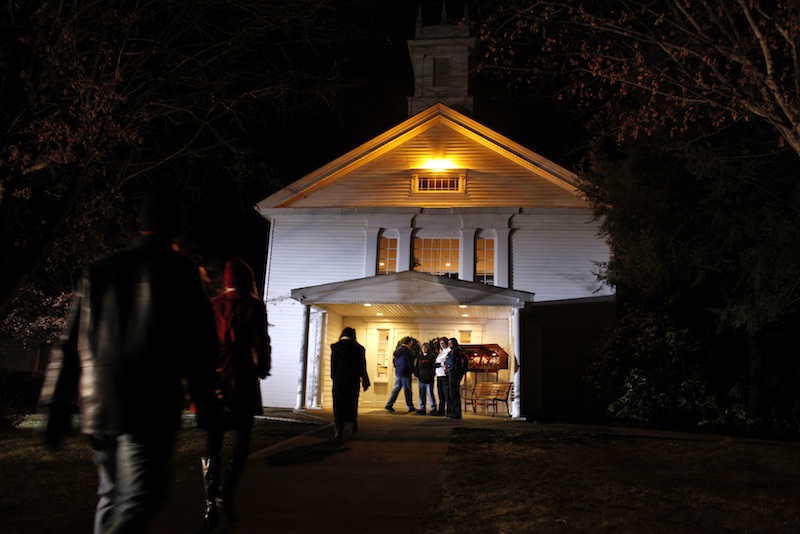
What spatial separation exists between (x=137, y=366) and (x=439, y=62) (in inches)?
779

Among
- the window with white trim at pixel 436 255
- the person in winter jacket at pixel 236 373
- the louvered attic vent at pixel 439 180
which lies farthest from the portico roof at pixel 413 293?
the person in winter jacket at pixel 236 373

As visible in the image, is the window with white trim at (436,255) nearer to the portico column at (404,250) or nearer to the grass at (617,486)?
the portico column at (404,250)

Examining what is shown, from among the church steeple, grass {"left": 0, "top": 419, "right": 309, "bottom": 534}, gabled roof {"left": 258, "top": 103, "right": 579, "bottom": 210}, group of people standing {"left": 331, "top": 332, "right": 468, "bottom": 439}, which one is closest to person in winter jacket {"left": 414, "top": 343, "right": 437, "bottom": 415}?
group of people standing {"left": 331, "top": 332, "right": 468, "bottom": 439}

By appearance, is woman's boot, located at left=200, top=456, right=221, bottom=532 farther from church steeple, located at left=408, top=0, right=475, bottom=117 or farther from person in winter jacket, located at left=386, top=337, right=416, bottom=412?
church steeple, located at left=408, top=0, right=475, bottom=117

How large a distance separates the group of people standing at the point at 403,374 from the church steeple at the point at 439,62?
25.6 feet

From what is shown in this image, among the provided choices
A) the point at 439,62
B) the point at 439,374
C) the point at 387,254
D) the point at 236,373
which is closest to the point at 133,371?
the point at 236,373

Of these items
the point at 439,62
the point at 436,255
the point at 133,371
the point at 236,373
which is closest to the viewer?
the point at 133,371

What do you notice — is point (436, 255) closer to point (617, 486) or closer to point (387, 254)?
point (387, 254)

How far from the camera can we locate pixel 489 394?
1712 centimetres

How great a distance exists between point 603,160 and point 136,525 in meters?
14.2

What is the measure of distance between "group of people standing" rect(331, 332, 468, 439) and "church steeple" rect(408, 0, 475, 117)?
780 cm

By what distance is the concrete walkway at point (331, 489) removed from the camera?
516 centimetres

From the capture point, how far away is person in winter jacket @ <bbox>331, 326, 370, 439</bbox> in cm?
920

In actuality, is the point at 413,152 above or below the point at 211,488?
above
